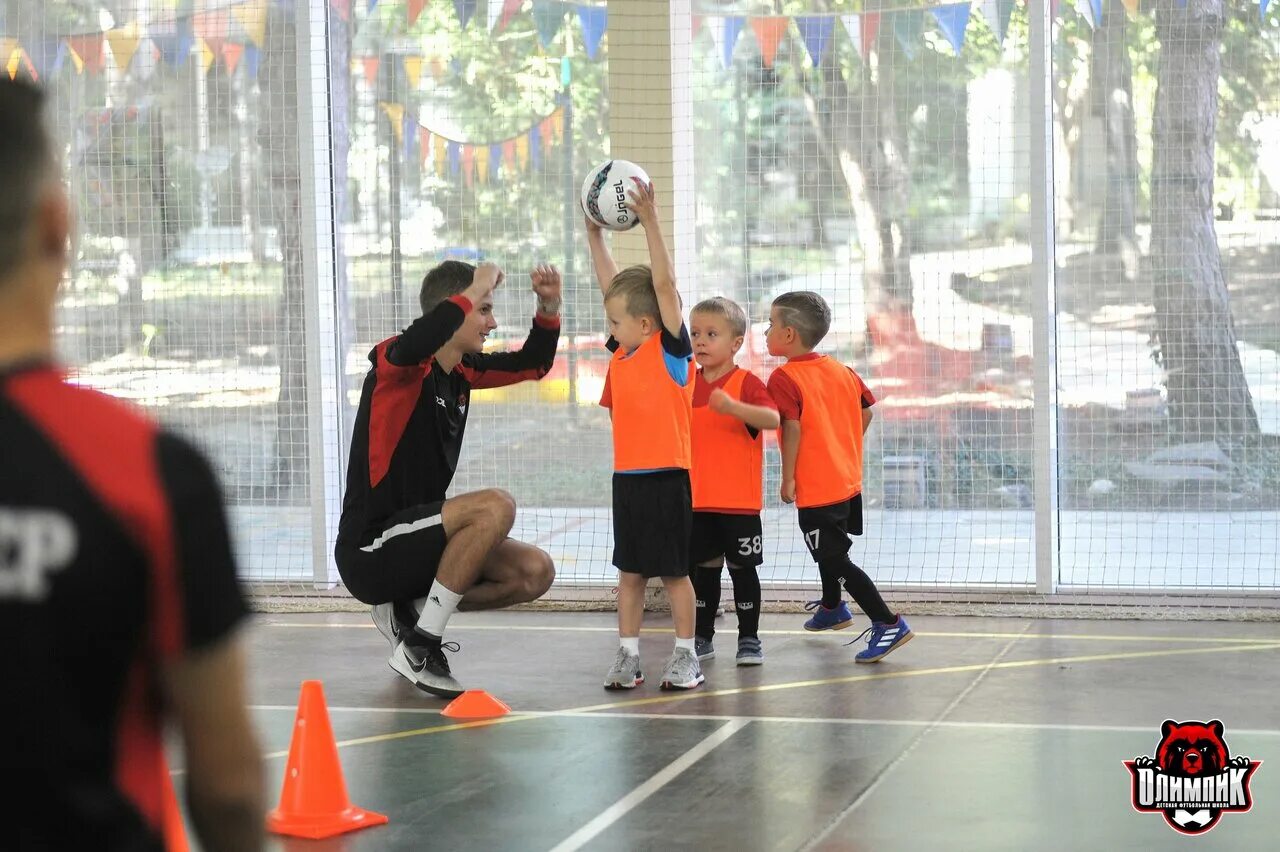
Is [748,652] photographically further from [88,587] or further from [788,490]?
[88,587]

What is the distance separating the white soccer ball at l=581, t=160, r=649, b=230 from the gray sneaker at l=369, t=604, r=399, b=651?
65.6 inches

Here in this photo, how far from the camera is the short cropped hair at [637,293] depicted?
575cm

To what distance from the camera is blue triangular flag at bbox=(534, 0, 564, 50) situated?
983cm

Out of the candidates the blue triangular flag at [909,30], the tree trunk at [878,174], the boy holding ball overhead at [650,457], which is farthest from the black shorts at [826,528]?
the blue triangular flag at [909,30]

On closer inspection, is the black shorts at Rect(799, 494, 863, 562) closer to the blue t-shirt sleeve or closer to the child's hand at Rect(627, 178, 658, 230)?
the blue t-shirt sleeve

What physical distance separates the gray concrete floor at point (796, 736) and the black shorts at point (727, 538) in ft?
1.42

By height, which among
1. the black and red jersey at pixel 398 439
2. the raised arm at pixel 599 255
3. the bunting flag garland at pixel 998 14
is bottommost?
the black and red jersey at pixel 398 439

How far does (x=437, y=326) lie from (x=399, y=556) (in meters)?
0.88

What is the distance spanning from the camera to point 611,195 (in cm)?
591

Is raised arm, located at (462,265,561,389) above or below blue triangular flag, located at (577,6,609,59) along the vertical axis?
below

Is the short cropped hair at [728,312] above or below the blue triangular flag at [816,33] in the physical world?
below

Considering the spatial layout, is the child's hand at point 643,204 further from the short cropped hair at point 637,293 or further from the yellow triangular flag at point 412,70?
the yellow triangular flag at point 412,70

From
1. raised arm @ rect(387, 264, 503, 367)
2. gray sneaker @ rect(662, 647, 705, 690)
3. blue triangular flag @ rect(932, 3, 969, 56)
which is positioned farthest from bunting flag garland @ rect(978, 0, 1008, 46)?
gray sneaker @ rect(662, 647, 705, 690)

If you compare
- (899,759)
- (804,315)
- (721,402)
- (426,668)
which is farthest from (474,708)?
(804,315)
